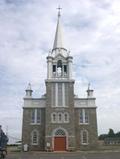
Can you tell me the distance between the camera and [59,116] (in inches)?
1893

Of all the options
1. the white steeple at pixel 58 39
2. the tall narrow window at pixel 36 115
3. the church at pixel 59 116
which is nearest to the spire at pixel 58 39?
the white steeple at pixel 58 39

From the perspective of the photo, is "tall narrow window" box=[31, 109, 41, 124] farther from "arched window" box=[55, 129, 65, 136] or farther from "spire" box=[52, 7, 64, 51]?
"spire" box=[52, 7, 64, 51]

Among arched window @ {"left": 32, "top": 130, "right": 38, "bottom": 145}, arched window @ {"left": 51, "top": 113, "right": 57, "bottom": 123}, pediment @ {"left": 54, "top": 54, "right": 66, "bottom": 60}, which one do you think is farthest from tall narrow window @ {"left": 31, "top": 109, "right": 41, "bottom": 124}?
pediment @ {"left": 54, "top": 54, "right": 66, "bottom": 60}

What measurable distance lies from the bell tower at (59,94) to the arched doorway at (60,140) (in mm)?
449

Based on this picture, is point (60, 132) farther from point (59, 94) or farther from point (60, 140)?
point (59, 94)

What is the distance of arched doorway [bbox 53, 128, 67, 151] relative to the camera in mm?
47125

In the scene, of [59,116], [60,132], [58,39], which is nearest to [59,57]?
[58,39]

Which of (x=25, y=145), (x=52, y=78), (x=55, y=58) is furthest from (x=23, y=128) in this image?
(x=55, y=58)

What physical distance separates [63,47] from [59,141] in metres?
17.1

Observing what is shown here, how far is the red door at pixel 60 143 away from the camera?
4706cm

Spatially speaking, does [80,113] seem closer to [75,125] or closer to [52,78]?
[75,125]

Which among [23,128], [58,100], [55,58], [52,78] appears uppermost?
[55,58]

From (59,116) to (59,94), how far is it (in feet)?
12.2

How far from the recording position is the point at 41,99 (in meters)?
50.2
